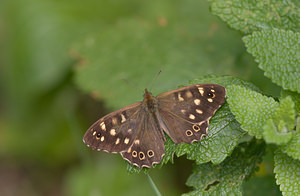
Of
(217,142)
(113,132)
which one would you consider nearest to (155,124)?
(113,132)

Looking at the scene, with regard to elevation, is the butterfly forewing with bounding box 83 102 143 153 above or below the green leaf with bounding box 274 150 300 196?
above

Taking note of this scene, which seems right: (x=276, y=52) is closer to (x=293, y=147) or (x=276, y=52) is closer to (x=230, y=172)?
(x=293, y=147)

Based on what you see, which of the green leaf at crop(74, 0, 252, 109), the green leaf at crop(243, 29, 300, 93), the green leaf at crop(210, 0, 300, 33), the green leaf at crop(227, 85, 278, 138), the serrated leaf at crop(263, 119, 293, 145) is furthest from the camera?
the green leaf at crop(74, 0, 252, 109)

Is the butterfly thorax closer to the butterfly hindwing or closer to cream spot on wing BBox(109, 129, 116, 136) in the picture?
the butterfly hindwing

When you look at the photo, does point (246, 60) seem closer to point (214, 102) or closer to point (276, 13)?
point (276, 13)

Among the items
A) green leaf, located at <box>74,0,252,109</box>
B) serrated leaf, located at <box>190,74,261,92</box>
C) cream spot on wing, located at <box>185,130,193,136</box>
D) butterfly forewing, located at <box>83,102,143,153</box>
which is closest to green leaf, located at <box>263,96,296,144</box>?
serrated leaf, located at <box>190,74,261,92</box>

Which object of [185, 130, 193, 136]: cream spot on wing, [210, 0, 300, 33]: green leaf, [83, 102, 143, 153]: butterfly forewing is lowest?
[185, 130, 193, 136]: cream spot on wing

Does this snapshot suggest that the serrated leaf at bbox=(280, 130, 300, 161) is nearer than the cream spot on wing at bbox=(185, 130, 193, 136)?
Yes

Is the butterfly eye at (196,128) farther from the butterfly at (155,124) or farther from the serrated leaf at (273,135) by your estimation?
the serrated leaf at (273,135)
